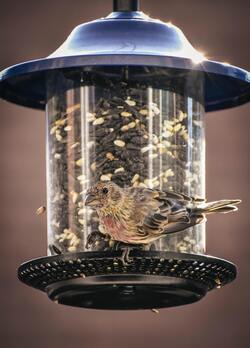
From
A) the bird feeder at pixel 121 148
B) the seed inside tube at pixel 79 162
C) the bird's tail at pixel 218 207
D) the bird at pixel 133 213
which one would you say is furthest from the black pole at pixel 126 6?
the bird's tail at pixel 218 207

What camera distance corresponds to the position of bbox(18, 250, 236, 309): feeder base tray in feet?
35.0

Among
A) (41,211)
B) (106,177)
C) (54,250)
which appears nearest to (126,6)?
(106,177)

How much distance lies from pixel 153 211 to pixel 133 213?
0.28ft

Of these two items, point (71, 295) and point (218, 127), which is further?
point (218, 127)

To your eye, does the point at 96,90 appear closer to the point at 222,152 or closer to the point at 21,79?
the point at 21,79

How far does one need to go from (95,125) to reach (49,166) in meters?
0.37

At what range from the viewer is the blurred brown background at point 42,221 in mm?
14812

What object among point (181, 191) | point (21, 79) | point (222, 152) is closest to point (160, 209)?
point (181, 191)

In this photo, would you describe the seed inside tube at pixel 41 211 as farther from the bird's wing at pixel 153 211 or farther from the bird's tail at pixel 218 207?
the bird's tail at pixel 218 207

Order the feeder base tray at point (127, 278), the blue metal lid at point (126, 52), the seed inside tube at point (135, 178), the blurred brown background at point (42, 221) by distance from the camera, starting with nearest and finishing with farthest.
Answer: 1. the blue metal lid at point (126, 52)
2. the feeder base tray at point (127, 278)
3. the seed inside tube at point (135, 178)
4. the blurred brown background at point (42, 221)

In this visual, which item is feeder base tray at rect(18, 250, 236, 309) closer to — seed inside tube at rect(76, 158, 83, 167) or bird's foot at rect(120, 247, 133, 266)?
bird's foot at rect(120, 247, 133, 266)

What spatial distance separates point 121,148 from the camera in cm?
1081

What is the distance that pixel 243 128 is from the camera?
15.1 meters

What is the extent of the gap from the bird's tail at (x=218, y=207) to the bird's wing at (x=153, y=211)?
0.12 meters
